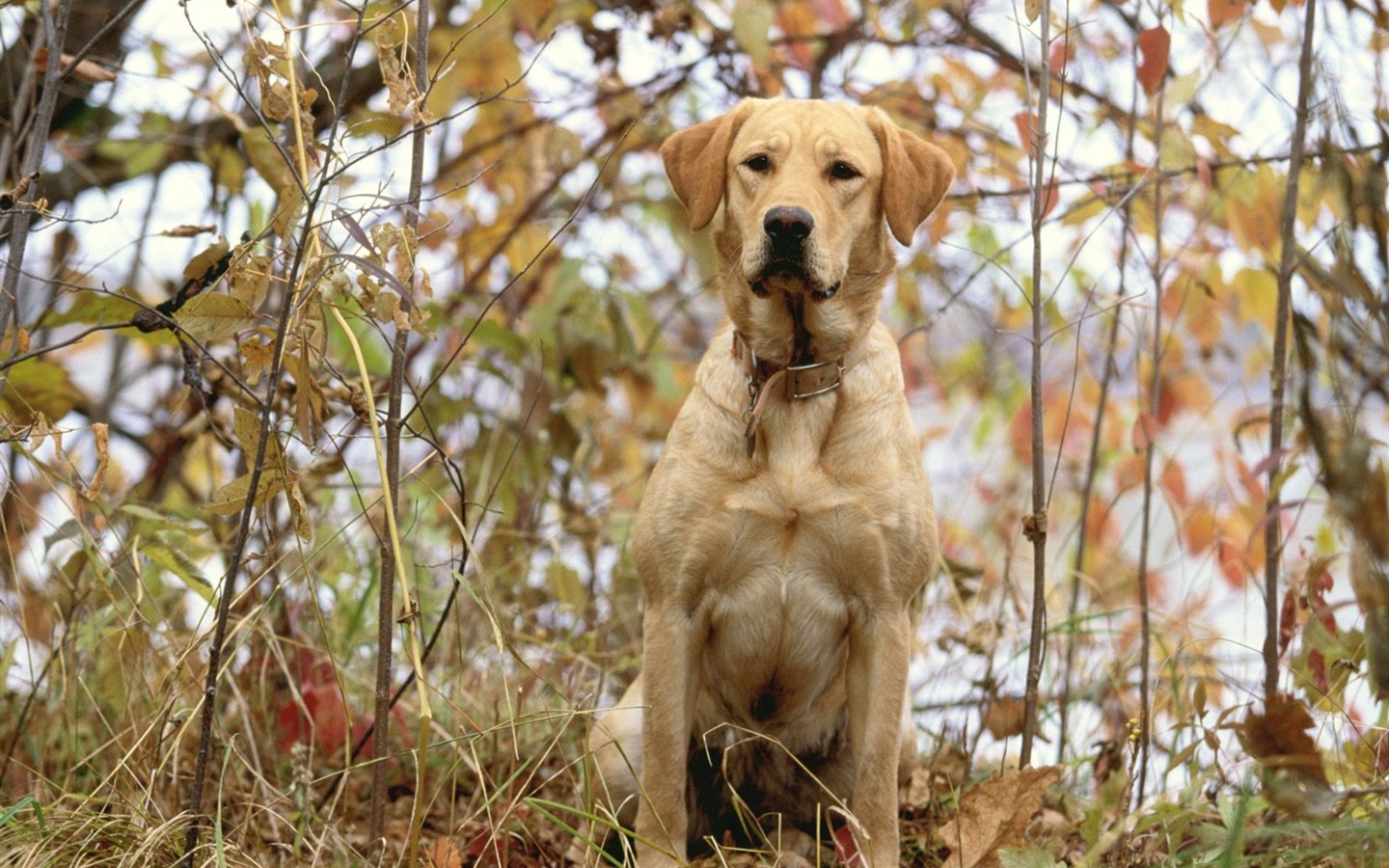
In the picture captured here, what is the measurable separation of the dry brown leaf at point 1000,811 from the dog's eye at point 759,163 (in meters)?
1.37

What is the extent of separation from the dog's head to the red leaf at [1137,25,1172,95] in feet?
1.62

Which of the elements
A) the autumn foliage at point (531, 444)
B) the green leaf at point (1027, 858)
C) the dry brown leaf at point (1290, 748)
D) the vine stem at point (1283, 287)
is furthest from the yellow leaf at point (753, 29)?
the dry brown leaf at point (1290, 748)

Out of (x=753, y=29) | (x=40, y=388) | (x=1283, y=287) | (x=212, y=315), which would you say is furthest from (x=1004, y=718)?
(x=40, y=388)

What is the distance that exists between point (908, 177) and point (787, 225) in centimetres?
38

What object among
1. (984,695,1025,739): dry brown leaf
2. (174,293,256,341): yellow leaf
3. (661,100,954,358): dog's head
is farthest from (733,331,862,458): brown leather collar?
(174,293,256,341): yellow leaf

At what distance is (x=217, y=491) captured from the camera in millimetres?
2344

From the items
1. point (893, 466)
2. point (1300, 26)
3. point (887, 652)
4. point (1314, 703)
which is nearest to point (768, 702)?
point (887, 652)

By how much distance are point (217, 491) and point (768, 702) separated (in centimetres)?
136

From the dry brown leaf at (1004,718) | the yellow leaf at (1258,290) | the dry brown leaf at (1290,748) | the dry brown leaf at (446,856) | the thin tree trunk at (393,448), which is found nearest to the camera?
the dry brown leaf at (1290,748)

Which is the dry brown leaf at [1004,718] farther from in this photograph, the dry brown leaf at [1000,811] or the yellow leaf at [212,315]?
the yellow leaf at [212,315]

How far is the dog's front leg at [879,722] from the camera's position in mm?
2879

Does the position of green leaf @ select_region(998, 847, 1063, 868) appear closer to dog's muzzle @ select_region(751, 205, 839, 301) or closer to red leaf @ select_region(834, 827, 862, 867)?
red leaf @ select_region(834, 827, 862, 867)

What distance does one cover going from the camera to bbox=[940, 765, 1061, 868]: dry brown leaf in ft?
8.74

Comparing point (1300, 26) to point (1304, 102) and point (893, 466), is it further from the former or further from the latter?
point (893, 466)
